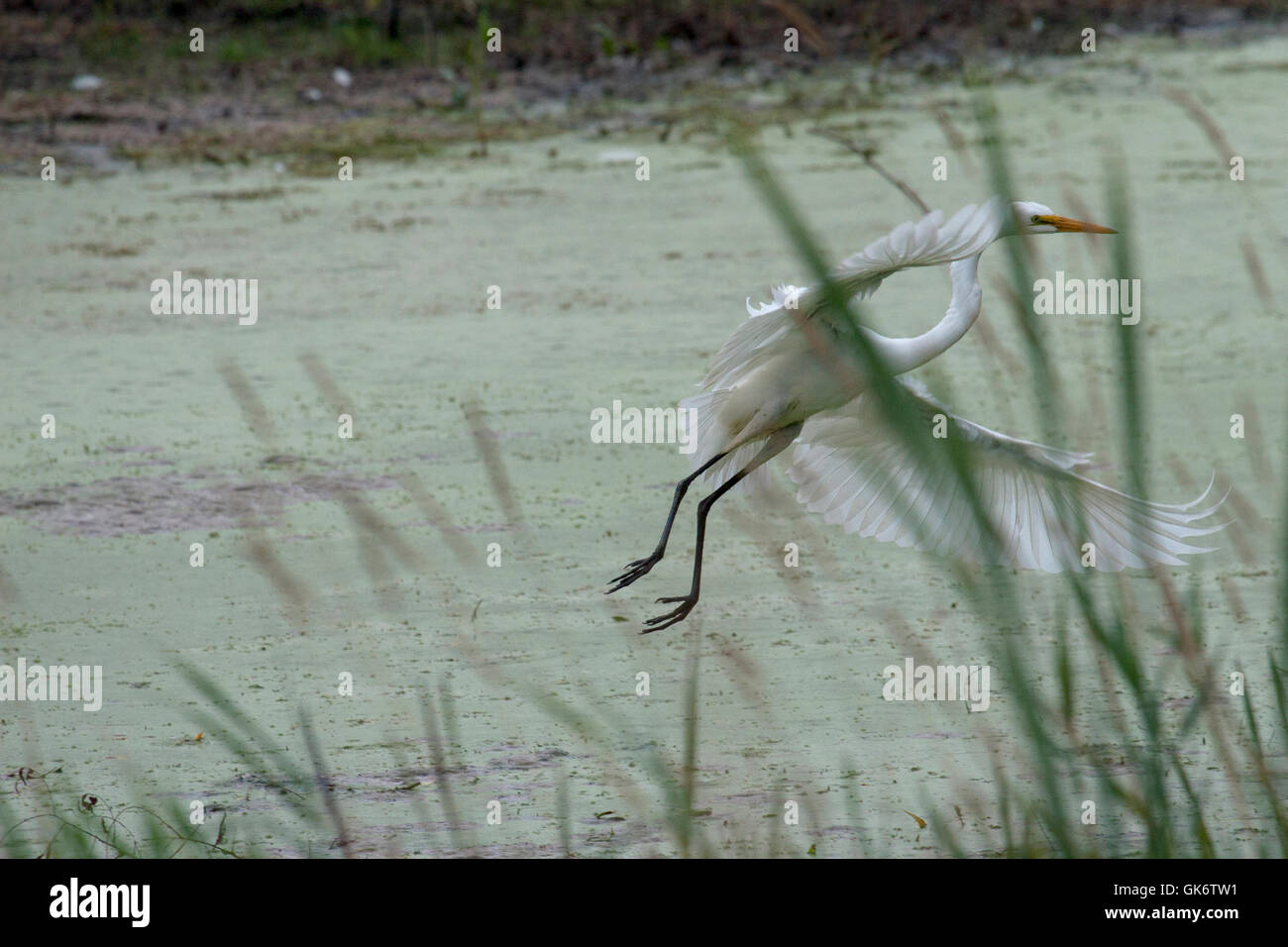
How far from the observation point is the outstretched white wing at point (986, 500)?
4.26ft

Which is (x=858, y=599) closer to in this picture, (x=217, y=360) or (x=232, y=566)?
(x=232, y=566)

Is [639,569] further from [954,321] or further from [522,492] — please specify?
[522,492]

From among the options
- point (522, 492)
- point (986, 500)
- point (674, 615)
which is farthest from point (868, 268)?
point (522, 492)

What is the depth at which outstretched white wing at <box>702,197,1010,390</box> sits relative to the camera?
1.43m

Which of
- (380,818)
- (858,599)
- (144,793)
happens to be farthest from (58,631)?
(858,599)

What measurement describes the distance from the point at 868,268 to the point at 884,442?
1.28 m

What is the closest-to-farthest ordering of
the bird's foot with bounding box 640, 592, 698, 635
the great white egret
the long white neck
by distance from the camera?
1. the great white egret
2. the long white neck
3. the bird's foot with bounding box 640, 592, 698, 635

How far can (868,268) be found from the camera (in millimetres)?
1864

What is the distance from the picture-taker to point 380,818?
2.49 meters

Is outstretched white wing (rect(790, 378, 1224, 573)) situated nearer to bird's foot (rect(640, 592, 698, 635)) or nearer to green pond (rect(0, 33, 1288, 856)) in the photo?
green pond (rect(0, 33, 1288, 856))

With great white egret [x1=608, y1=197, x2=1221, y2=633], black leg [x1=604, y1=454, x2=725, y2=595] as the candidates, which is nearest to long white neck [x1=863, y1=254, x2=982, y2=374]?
great white egret [x1=608, y1=197, x2=1221, y2=633]

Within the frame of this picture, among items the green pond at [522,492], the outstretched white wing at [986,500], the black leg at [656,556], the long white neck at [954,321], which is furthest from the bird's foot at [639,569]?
the long white neck at [954,321]

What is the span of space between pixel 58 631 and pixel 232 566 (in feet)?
1.39

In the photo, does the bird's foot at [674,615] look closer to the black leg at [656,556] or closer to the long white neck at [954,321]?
the black leg at [656,556]
